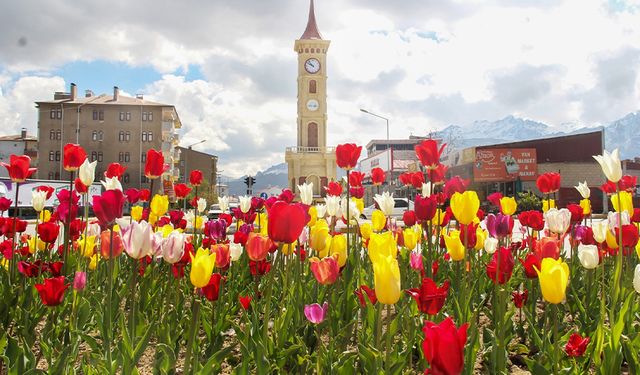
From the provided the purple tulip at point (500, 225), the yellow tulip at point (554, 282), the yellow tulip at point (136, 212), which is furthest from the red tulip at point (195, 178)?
the yellow tulip at point (554, 282)

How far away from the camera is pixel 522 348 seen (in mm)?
3148

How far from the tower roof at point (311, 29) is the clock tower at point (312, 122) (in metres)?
0.33

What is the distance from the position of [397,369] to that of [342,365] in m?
0.24

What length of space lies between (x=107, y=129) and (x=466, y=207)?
213 ft

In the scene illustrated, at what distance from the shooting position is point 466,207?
2830 millimetres

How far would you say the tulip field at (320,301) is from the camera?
A: 2.15 metres

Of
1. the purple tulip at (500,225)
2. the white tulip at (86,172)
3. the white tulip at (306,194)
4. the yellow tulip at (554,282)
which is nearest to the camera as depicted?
the yellow tulip at (554,282)

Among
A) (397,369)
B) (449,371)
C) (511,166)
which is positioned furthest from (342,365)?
(511,166)

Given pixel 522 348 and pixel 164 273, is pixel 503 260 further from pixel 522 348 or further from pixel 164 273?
pixel 164 273

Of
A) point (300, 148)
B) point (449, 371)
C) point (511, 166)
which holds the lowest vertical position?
point (449, 371)

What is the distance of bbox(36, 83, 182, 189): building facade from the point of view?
6084 cm

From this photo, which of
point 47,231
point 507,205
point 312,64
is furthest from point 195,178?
point 312,64

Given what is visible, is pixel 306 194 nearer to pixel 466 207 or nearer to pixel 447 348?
pixel 466 207

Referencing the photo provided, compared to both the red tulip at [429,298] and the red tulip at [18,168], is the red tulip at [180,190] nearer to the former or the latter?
the red tulip at [18,168]
